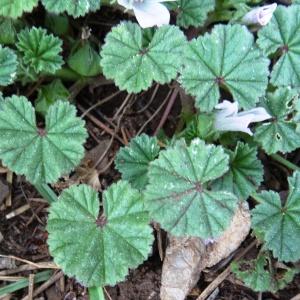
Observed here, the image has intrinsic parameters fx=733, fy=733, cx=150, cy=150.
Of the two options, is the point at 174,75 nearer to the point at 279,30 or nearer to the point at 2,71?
the point at 279,30

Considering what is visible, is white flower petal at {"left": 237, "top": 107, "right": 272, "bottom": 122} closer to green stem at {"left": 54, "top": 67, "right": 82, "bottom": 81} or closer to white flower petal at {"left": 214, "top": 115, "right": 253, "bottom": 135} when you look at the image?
white flower petal at {"left": 214, "top": 115, "right": 253, "bottom": 135}

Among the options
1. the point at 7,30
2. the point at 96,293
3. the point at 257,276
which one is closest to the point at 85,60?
the point at 7,30

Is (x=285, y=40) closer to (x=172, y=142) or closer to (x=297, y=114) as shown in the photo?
(x=297, y=114)

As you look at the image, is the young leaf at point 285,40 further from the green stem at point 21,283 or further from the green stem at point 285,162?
the green stem at point 21,283

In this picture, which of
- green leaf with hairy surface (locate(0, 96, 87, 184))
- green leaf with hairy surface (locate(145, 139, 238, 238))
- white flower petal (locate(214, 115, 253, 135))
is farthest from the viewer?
white flower petal (locate(214, 115, 253, 135))

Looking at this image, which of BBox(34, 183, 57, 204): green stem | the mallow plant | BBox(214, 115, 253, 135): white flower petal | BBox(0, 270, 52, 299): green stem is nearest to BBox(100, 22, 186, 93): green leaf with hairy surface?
the mallow plant
